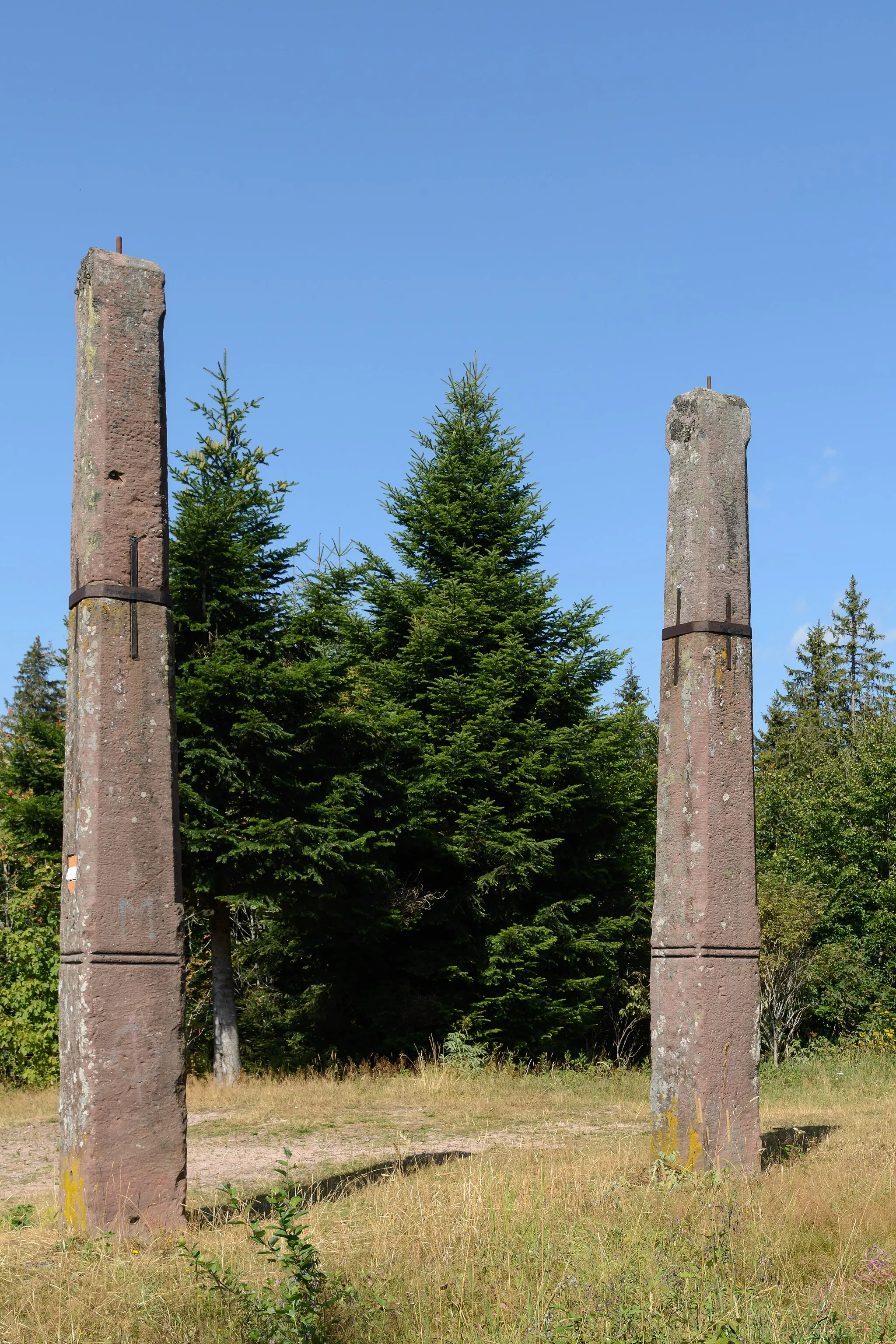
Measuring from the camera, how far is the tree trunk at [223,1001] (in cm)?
1616

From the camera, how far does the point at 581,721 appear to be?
1966cm

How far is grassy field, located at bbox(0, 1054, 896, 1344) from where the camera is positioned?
4777 millimetres

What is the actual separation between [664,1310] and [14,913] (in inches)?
658

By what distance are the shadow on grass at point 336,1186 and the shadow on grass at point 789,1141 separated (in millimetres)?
2273

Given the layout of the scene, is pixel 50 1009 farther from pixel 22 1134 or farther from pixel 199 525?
pixel 199 525

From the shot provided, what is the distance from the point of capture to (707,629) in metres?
8.40

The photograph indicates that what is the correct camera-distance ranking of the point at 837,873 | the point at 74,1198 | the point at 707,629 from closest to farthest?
the point at 74,1198, the point at 707,629, the point at 837,873

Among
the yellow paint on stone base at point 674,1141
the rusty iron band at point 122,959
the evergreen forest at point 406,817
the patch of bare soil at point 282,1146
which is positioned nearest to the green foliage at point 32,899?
the evergreen forest at point 406,817

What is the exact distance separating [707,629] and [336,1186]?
4.72m

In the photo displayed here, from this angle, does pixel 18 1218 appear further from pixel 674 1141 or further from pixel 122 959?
pixel 674 1141

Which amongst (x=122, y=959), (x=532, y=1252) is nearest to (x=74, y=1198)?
(x=122, y=959)

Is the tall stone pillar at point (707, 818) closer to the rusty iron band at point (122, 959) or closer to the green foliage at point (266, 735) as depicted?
the rusty iron band at point (122, 959)

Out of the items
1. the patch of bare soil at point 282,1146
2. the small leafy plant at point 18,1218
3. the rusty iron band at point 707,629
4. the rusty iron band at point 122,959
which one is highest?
the rusty iron band at point 707,629

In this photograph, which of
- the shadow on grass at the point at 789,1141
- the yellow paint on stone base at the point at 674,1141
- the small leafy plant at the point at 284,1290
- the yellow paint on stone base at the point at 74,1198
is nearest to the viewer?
the small leafy plant at the point at 284,1290
